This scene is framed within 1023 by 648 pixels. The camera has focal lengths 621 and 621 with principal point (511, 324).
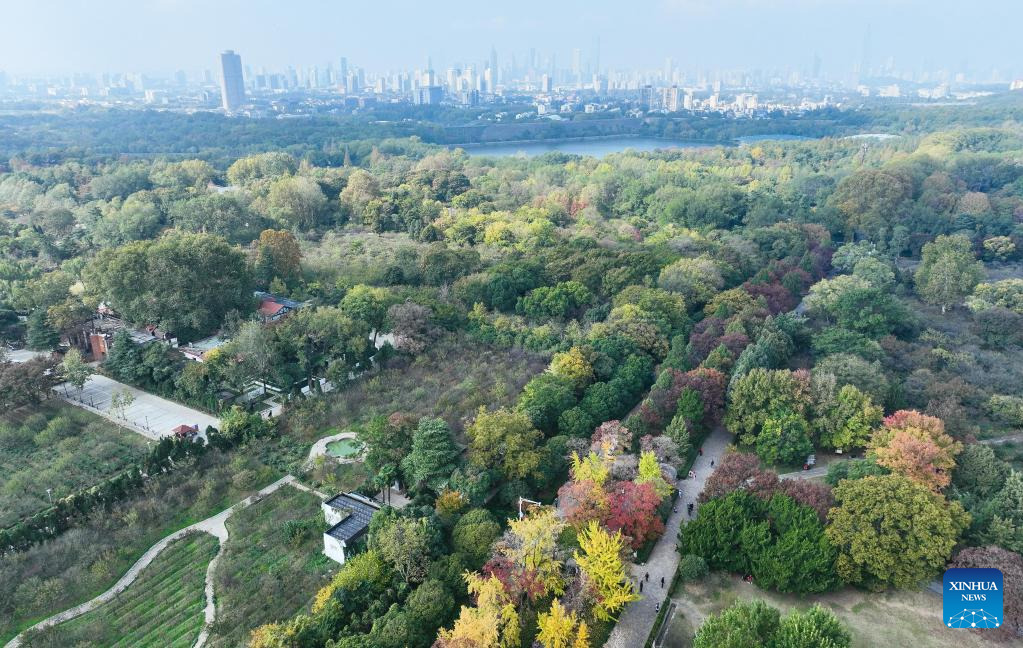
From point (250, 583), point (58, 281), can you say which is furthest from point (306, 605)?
point (58, 281)

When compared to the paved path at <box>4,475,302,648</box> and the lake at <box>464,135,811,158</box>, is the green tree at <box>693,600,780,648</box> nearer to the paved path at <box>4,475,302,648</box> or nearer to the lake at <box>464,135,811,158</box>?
the paved path at <box>4,475,302,648</box>

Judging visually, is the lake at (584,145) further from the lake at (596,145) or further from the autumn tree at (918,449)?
the autumn tree at (918,449)

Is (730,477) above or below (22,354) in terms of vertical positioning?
above

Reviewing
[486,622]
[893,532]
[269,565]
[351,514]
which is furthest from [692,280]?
[269,565]

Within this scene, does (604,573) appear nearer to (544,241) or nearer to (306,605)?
(306,605)

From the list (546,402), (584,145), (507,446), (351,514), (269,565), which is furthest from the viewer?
(584,145)

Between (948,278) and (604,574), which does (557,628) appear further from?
(948,278)
